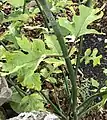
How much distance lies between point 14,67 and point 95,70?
154 centimetres

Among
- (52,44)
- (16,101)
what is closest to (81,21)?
(52,44)

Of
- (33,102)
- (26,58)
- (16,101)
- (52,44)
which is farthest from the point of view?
(16,101)

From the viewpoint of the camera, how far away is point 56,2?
1755 mm

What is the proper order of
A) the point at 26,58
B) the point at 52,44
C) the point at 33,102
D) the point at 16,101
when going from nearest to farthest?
1. the point at 26,58
2. the point at 52,44
3. the point at 33,102
4. the point at 16,101

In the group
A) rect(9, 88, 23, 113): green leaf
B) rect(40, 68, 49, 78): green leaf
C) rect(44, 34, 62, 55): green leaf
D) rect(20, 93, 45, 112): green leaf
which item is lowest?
rect(9, 88, 23, 113): green leaf

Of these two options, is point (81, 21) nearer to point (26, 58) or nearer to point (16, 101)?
point (26, 58)

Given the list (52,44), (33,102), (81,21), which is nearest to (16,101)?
(33,102)

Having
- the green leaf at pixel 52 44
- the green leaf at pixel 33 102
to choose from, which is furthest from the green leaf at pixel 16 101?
the green leaf at pixel 52 44

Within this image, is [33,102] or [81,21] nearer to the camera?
[81,21]

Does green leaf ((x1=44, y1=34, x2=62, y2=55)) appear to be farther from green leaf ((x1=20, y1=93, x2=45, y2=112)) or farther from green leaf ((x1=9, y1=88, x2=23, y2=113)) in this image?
green leaf ((x1=9, y1=88, x2=23, y2=113))

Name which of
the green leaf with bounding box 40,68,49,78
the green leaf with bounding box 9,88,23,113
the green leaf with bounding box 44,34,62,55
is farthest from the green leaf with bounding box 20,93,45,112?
the green leaf with bounding box 44,34,62,55

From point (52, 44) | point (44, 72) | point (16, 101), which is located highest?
point (52, 44)

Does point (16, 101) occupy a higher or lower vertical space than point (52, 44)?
lower

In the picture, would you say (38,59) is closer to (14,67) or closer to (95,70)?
(14,67)
